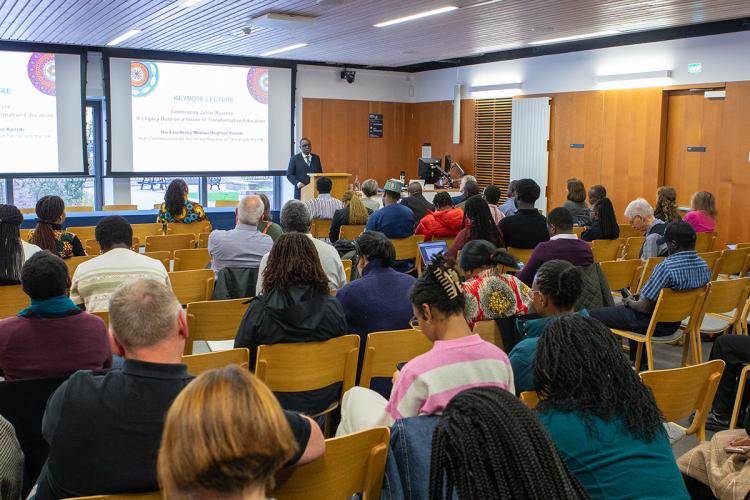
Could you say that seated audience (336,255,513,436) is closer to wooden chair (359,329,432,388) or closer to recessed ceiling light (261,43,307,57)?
wooden chair (359,329,432,388)

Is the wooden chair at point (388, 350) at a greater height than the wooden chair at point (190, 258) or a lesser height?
lesser

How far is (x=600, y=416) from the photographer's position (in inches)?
81.1

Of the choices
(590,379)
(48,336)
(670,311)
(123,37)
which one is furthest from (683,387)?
(123,37)

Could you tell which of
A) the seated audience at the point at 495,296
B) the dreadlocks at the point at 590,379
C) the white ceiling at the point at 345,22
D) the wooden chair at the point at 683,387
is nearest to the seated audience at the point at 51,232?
the white ceiling at the point at 345,22

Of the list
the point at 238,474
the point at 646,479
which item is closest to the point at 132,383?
the point at 238,474

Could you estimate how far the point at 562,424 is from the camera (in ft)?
6.75

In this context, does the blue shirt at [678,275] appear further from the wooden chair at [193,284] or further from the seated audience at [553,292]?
the wooden chair at [193,284]

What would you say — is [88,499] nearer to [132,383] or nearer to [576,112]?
[132,383]

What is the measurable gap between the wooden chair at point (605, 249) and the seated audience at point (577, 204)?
51.3 inches

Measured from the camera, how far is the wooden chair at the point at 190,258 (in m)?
6.18

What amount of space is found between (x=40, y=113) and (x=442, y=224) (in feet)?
25.2

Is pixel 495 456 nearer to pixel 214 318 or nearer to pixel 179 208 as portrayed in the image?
pixel 214 318

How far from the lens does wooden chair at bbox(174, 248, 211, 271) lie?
6.18 metres

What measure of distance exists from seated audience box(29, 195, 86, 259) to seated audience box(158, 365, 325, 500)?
4.89 m
